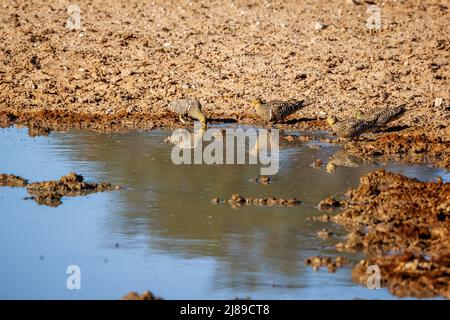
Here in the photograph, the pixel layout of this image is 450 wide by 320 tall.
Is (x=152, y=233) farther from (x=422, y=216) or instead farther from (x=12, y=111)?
(x=12, y=111)

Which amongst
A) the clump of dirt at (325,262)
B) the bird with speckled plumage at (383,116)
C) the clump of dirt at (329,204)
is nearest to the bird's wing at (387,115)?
the bird with speckled plumage at (383,116)

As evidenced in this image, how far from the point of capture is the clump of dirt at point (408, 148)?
12648 millimetres

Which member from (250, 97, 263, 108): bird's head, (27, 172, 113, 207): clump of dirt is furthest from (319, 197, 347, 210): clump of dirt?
(250, 97, 263, 108): bird's head

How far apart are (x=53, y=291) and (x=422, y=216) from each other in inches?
147

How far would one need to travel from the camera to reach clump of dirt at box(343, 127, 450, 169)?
498 inches

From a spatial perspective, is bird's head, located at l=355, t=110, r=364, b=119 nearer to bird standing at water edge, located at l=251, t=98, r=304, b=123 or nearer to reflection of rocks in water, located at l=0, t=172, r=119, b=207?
bird standing at water edge, located at l=251, t=98, r=304, b=123

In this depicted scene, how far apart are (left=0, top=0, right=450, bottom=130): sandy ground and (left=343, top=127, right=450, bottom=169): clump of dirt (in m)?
1.16

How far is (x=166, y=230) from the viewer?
9.38 meters

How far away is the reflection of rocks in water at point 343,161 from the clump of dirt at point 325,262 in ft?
11.5

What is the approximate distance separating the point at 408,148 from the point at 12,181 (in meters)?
5.03

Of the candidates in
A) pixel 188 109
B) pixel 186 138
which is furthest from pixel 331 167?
pixel 188 109

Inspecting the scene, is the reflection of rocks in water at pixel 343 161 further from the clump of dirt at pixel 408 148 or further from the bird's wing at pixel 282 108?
the bird's wing at pixel 282 108

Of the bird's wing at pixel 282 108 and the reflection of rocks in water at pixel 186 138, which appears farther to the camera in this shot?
the bird's wing at pixel 282 108

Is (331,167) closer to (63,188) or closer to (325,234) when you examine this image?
(325,234)
